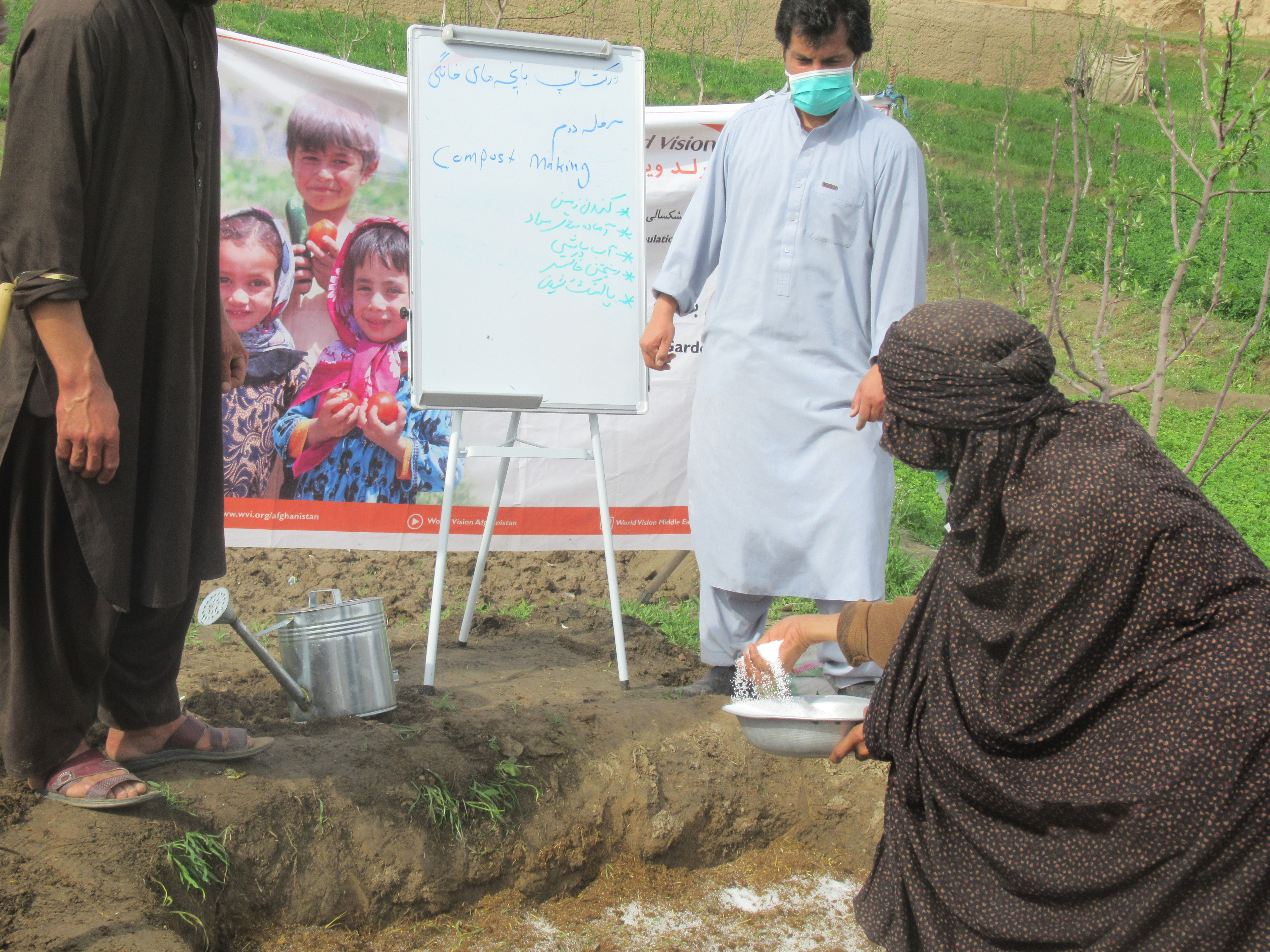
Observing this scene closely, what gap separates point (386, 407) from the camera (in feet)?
15.1

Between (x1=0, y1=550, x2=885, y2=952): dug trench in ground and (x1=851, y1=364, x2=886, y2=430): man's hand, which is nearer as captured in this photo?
(x1=0, y1=550, x2=885, y2=952): dug trench in ground

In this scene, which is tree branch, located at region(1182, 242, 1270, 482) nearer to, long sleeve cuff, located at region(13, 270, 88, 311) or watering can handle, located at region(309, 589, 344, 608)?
watering can handle, located at region(309, 589, 344, 608)

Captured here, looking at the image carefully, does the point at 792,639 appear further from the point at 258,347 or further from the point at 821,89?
the point at 258,347

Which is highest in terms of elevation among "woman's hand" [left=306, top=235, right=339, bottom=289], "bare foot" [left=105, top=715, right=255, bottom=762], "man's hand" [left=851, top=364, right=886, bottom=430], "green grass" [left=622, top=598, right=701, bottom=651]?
"woman's hand" [left=306, top=235, right=339, bottom=289]

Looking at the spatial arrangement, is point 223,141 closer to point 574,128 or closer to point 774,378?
point 574,128

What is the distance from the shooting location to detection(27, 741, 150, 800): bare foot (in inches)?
91.3

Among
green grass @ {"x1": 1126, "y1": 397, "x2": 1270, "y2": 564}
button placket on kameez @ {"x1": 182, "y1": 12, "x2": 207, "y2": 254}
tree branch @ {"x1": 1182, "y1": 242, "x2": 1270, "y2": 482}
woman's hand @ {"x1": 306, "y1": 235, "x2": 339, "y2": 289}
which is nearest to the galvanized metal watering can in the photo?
button placket on kameez @ {"x1": 182, "y1": 12, "x2": 207, "y2": 254}

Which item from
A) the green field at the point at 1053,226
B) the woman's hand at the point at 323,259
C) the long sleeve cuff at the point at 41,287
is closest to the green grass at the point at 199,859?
the long sleeve cuff at the point at 41,287

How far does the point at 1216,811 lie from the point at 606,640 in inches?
113

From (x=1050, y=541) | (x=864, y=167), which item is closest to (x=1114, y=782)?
(x=1050, y=541)

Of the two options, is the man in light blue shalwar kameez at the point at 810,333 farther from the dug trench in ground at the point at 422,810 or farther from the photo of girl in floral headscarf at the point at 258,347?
the photo of girl in floral headscarf at the point at 258,347

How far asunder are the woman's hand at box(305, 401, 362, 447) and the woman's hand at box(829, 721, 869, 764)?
9.84ft

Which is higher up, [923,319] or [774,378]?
[923,319]

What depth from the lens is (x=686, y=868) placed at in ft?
11.1
